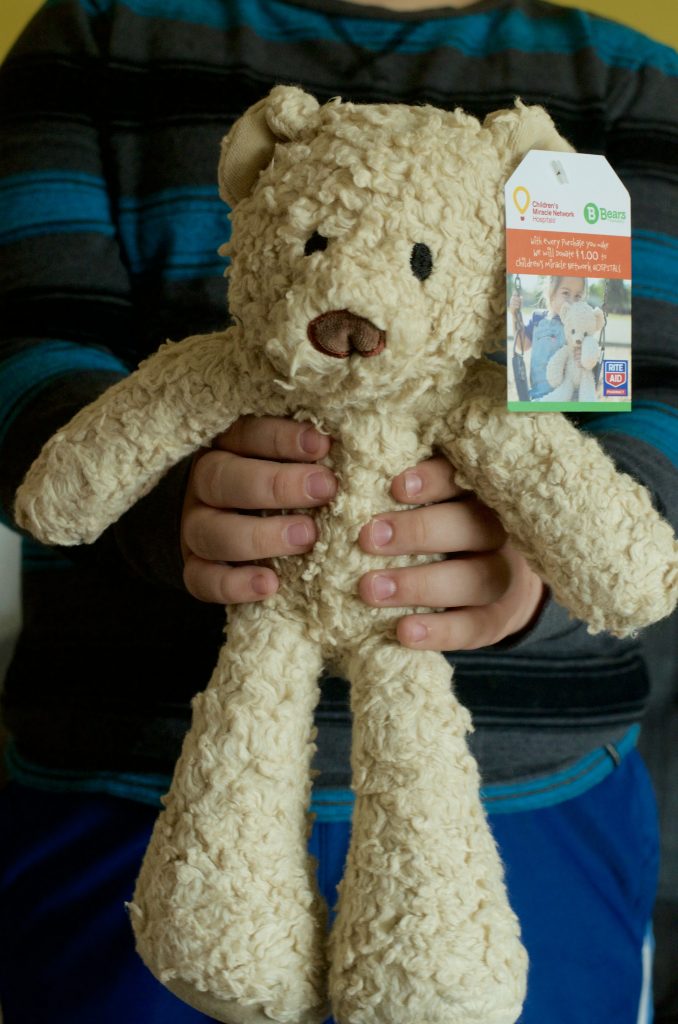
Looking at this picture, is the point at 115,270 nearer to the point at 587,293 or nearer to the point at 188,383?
the point at 188,383

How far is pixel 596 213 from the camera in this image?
41 cm

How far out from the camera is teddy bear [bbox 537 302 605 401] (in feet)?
1.34

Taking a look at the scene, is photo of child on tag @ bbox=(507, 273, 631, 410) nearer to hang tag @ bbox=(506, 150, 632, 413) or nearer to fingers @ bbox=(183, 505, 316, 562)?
hang tag @ bbox=(506, 150, 632, 413)

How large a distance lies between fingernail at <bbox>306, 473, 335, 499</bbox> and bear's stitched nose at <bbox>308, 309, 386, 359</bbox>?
A: 0.27 feet

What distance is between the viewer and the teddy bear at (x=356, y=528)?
0.38m

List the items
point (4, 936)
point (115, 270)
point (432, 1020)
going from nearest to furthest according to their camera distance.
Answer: point (432, 1020), point (4, 936), point (115, 270)

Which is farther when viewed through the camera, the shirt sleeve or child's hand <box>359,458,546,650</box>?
the shirt sleeve

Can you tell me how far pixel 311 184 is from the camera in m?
0.39

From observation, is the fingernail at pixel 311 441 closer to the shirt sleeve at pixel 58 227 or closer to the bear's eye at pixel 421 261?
the bear's eye at pixel 421 261

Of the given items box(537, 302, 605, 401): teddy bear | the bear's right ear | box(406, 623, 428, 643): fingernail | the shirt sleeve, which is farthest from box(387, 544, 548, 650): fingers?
the shirt sleeve

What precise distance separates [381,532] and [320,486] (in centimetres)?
4

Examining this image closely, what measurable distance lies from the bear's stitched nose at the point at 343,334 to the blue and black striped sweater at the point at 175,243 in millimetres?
351

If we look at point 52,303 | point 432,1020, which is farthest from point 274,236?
point 52,303

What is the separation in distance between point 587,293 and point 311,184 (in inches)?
5.3
